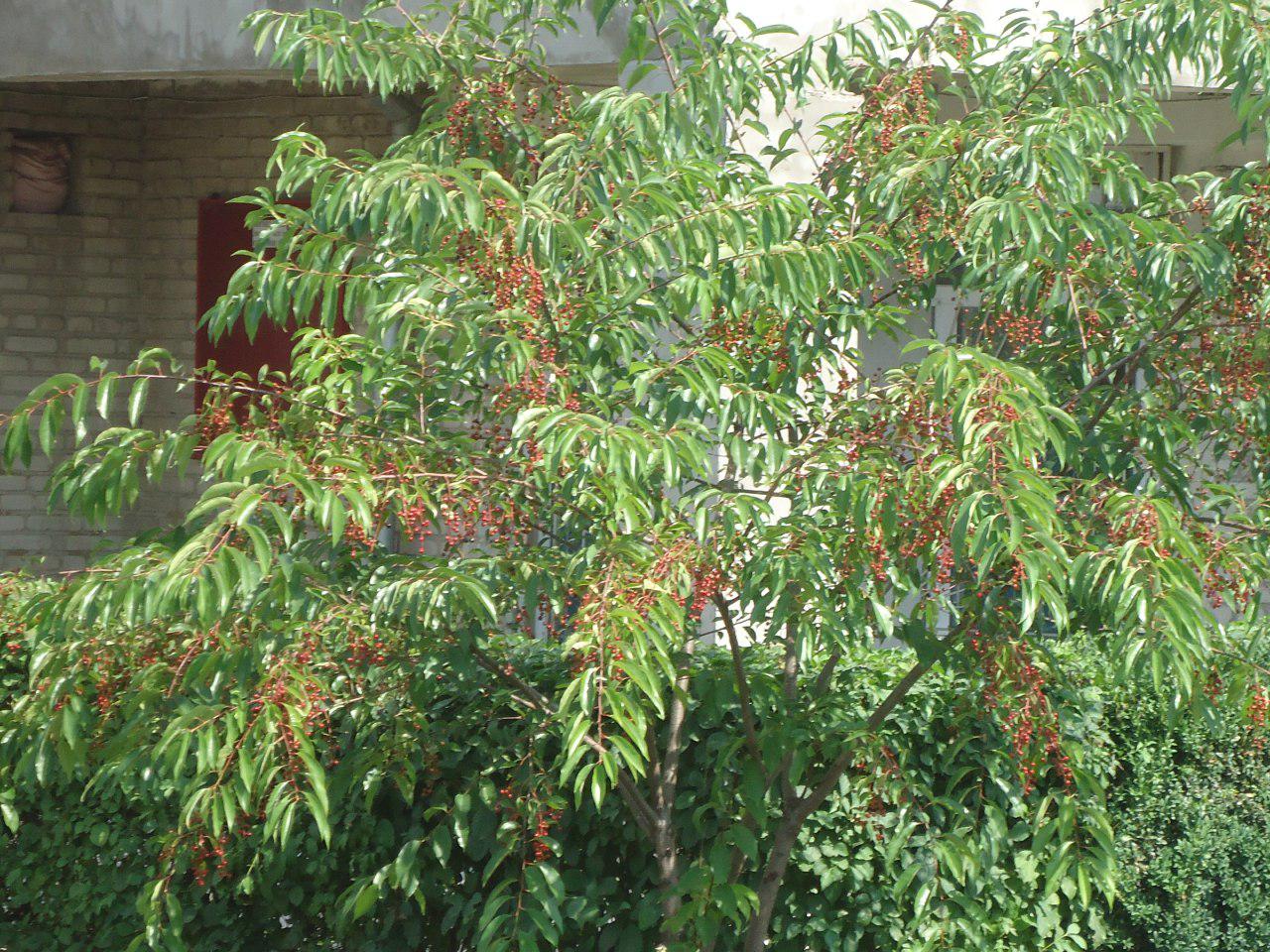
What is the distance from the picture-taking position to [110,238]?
9.70m

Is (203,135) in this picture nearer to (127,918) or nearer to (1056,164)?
(127,918)

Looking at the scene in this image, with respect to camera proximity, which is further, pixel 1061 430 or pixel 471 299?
pixel 1061 430

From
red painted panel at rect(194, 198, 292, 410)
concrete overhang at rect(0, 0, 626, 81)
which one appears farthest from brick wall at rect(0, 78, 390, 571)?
concrete overhang at rect(0, 0, 626, 81)

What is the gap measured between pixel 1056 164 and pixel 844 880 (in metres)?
2.42

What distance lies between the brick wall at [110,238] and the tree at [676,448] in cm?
512

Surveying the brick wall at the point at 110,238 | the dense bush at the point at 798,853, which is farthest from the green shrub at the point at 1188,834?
the brick wall at the point at 110,238

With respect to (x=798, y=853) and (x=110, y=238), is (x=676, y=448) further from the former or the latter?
(x=110, y=238)

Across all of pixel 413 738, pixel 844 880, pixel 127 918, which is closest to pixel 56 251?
pixel 127 918

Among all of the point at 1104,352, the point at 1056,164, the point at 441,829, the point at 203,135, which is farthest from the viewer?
the point at 203,135

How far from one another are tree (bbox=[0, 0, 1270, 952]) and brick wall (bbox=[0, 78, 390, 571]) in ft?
16.8

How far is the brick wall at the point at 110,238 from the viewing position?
9.47 metres

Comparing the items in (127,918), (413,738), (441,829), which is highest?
(413,738)

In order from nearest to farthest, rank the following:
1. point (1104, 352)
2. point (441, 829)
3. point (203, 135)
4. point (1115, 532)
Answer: point (1115, 532) → point (1104, 352) → point (441, 829) → point (203, 135)

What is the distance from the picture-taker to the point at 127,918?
18.0 ft
